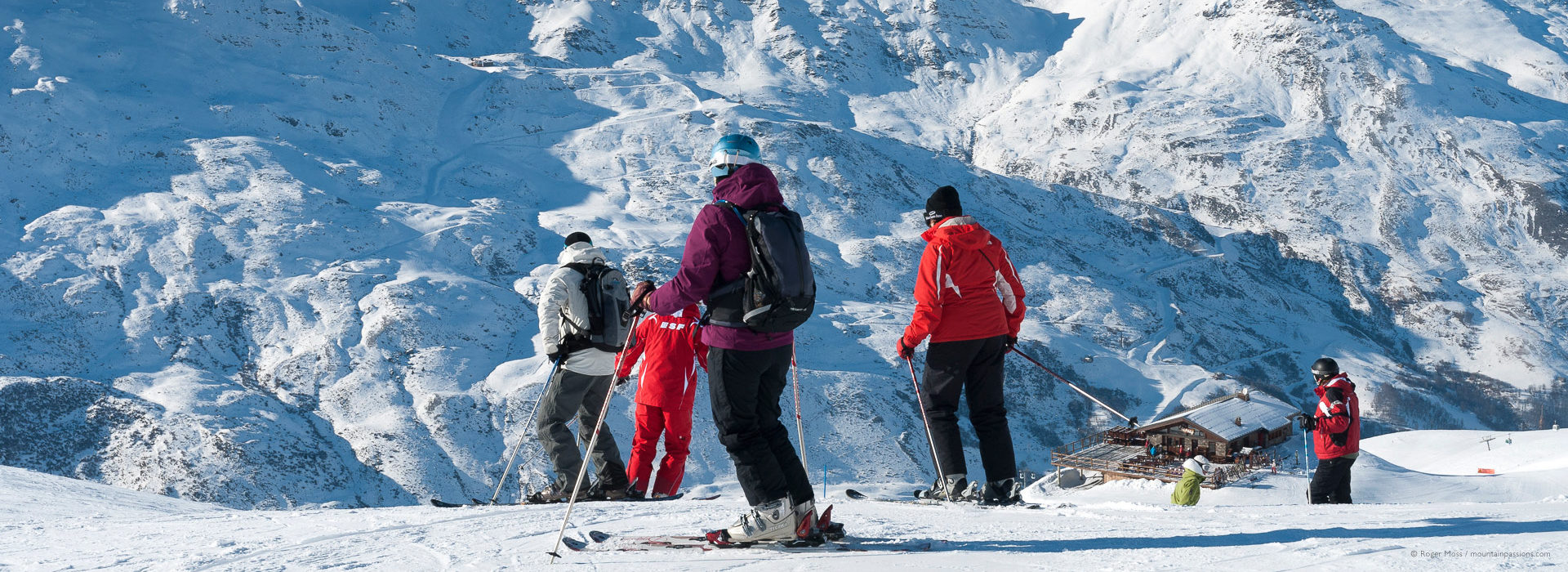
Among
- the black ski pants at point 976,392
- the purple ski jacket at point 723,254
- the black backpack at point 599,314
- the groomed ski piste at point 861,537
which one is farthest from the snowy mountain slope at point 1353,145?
the purple ski jacket at point 723,254

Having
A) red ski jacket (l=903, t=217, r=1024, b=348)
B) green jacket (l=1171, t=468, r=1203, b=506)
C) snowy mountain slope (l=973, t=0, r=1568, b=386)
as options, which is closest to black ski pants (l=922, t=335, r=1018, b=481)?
red ski jacket (l=903, t=217, r=1024, b=348)

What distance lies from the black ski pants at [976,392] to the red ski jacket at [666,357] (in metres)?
2.41

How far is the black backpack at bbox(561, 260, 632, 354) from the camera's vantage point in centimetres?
902

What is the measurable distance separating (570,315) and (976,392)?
353 centimetres

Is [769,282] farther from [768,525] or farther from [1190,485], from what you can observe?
[1190,485]

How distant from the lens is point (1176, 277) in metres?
113

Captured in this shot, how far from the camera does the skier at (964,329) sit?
746cm

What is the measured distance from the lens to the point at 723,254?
5785 mm

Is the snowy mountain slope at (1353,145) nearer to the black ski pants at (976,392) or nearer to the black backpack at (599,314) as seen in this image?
the black ski pants at (976,392)

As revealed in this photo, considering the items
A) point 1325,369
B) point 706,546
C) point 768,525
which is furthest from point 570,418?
point 1325,369

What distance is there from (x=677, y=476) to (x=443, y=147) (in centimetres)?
10976

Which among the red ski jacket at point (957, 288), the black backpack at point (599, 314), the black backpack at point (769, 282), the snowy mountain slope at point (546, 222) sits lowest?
the snowy mountain slope at point (546, 222)

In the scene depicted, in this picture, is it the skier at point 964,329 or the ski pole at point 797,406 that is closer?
→ the ski pole at point 797,406

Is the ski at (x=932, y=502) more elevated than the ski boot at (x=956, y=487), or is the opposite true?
the ski boot at (x=956, y=487)
